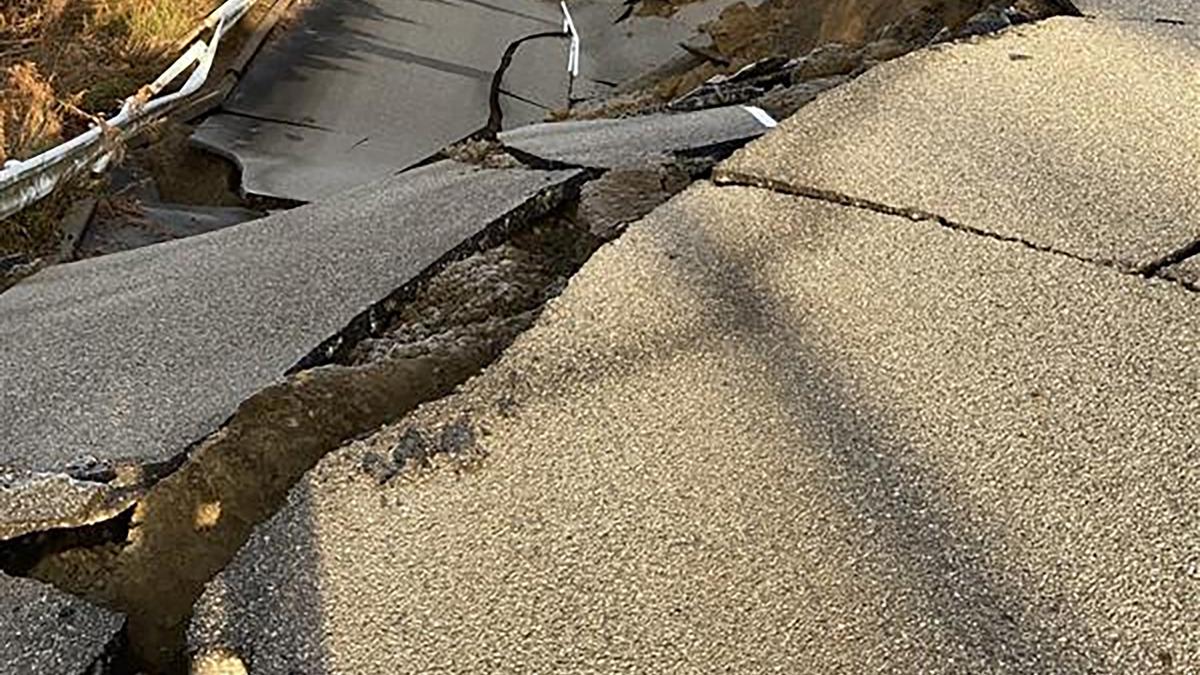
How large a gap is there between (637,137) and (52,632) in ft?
8.93

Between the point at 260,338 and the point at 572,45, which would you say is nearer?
the point at 260,338

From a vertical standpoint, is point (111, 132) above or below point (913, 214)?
below

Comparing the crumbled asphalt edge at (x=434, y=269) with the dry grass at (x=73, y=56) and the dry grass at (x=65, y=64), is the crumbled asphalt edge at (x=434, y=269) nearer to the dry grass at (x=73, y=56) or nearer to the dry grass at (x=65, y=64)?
the dry grass at (x=65, y=64)

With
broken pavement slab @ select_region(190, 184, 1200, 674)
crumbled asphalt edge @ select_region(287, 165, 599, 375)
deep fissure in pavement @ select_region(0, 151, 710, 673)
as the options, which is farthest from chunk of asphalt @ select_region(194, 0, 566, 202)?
broken pavement slab @ select_region(190, 184, 1200, 674)

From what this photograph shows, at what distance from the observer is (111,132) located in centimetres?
587

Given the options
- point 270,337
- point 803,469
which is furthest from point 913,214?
point 270,337

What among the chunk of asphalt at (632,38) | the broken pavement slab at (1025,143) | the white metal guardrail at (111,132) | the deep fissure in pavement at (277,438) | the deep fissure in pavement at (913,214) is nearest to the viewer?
the deep fissure in pavement at (277,438)

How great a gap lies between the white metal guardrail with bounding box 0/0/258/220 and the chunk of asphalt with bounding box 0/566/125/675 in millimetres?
2925

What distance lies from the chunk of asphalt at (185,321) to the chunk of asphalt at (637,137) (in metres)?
0.18

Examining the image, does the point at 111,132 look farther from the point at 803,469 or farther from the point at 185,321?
the point at 803,469

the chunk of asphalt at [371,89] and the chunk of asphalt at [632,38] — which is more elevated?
the chunk of asphalt at [371,89]

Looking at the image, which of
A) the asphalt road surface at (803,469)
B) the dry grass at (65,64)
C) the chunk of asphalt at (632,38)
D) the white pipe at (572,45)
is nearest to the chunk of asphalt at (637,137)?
the asphalt road surface at (803,469)

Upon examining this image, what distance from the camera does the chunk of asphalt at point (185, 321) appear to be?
9.25ft

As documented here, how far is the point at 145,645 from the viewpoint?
2.33m
